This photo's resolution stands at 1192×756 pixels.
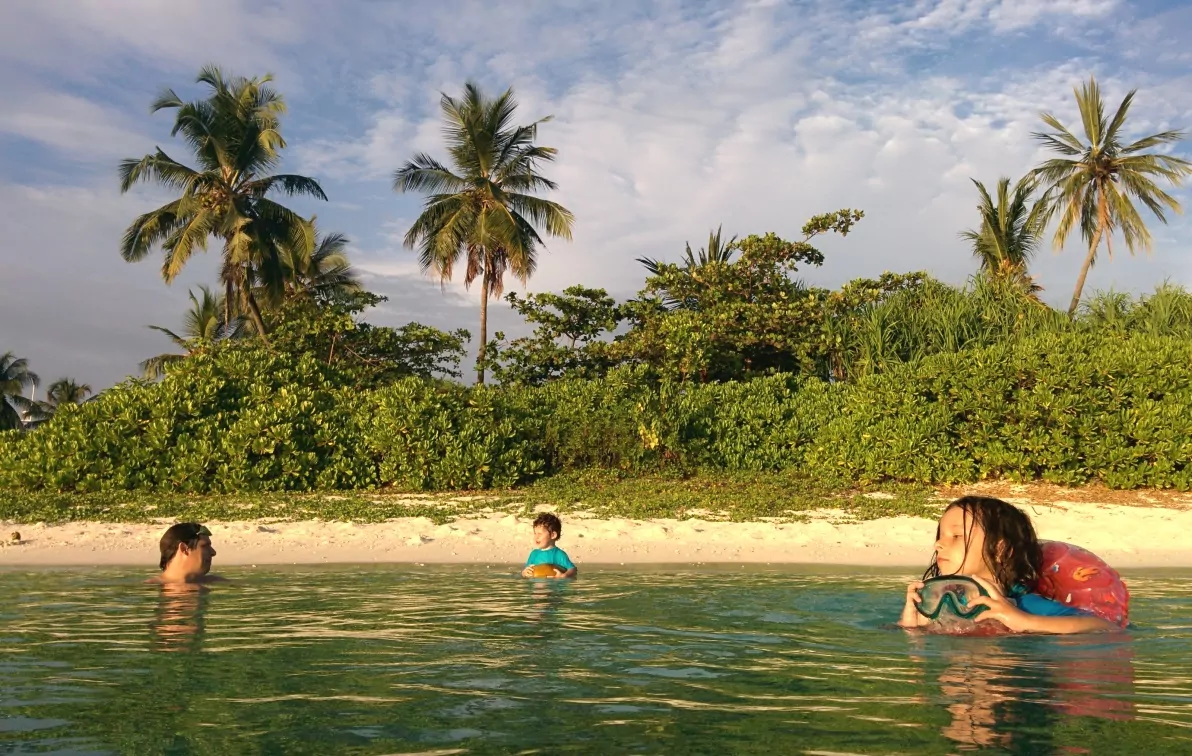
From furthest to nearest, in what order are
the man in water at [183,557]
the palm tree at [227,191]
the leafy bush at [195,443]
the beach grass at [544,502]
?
the palm tree at [227,191], the leafy bush at [195,443], the beach grass at [544,502], the man in water at [183,557]

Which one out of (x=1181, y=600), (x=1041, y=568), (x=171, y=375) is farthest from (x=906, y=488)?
(x=171, y=375)

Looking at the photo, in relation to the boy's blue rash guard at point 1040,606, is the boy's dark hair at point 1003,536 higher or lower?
higher

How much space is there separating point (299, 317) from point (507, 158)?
9.41m

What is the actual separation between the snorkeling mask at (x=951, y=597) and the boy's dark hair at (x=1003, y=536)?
18 centimetres

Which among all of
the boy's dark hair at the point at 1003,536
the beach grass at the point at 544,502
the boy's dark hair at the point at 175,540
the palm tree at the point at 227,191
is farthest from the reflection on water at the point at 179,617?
the palm tree at the point at 227,191

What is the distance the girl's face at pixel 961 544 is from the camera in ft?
18.1

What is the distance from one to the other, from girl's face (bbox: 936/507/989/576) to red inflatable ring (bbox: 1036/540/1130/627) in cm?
68

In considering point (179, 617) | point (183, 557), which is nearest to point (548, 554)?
point (183, 557)

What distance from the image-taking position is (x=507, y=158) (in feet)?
106

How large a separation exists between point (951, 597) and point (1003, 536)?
461 mm

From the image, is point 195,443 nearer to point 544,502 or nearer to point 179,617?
point 544,502

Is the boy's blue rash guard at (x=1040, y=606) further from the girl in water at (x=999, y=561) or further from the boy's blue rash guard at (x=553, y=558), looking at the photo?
the boy's blue rash guard at (x=553, y=558)

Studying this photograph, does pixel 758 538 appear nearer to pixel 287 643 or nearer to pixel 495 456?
pixel 495 456

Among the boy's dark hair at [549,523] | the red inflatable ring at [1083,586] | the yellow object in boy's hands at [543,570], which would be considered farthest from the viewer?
the boy's dark hair at [549,523]
